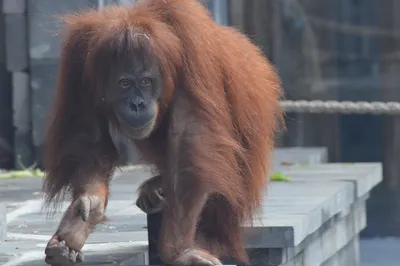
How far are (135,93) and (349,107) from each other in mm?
3096

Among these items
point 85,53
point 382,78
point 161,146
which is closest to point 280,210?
point 161,146

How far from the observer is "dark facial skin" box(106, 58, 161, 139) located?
397 cm

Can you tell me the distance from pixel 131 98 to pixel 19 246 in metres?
0.90

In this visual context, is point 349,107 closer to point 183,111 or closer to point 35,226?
point 35,226

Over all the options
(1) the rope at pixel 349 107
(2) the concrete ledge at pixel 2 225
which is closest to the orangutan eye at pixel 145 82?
(2) the concrete ledge at pixel 2 225

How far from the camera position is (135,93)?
399 centimetres

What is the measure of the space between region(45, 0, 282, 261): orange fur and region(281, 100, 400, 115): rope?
246cm

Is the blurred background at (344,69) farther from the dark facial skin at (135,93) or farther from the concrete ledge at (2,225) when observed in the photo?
the dark facial skin at (135,93)

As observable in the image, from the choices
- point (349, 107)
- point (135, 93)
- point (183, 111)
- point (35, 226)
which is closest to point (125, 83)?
point (135, 93)

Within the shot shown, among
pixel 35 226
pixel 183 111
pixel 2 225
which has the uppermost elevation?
pixel 183 111

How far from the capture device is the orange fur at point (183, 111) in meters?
3.99

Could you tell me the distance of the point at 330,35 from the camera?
8188mm

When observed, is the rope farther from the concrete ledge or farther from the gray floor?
the concrete ledge

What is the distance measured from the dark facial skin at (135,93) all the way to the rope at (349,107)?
9.62ft
